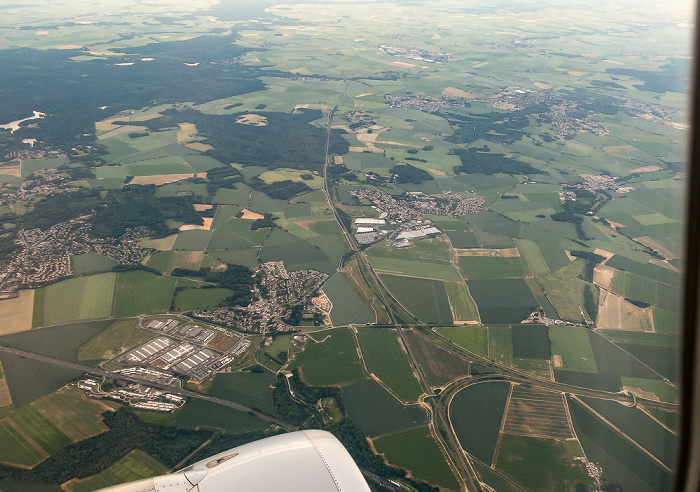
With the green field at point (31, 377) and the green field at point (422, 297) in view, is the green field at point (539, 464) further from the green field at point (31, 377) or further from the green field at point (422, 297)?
the green field at point (31, 377)

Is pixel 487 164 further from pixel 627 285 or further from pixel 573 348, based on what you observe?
pixel 573 348

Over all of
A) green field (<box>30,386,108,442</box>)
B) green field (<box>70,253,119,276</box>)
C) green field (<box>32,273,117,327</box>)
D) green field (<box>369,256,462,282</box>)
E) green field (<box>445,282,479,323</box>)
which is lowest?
green field (<box>445,282,479,323</box>)

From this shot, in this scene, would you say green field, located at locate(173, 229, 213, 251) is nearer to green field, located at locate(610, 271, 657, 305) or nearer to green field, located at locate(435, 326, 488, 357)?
green field, located at locate(435, 326, 488, 357)

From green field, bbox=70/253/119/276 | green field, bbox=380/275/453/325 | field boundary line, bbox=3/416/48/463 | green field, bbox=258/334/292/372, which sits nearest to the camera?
field boundary line, bbox=3/416/48/463

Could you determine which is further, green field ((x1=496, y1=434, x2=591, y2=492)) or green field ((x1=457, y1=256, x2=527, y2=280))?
green field ((x1=457, y1=256, x2=527, y2=280))

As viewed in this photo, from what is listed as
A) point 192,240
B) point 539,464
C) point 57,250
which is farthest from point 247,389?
point 57,250

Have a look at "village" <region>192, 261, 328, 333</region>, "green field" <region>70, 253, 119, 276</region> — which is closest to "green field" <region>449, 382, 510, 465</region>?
"village" <region>192, 261, 328, 333</region>
